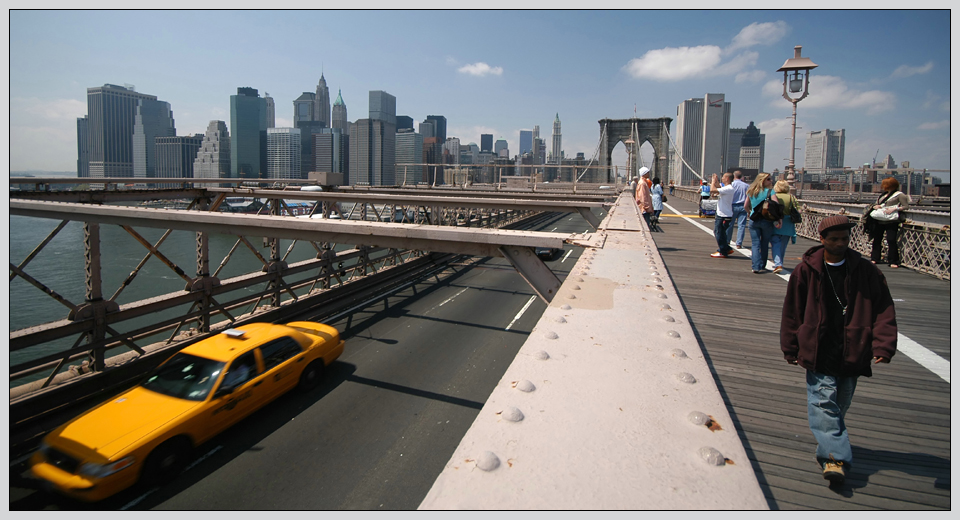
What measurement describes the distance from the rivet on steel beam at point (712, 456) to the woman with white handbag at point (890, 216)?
1022 cm

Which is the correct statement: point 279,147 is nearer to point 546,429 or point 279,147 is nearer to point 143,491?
point 143,491

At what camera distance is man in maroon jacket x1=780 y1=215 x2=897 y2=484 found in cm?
271

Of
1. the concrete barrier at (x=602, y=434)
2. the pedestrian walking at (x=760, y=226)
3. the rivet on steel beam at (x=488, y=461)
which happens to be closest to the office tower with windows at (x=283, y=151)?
the pedestrian walking at (x=760, y=226)

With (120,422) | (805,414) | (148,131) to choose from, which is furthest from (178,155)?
(805,414)

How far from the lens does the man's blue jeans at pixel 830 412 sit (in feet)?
8.72

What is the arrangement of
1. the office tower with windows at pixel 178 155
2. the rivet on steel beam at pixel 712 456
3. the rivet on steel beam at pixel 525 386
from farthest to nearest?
the office tower with windows at pixel 178 155, the rivet on steel beam at pixel 525 386, the rivet on steel beam at pixel 712 456

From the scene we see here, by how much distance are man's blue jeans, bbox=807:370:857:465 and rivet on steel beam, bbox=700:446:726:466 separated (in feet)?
6.20

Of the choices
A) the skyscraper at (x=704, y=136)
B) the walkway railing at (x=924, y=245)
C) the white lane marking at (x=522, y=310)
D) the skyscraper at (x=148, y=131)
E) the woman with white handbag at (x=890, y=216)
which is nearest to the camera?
the walkway railing at (x=924, y=245)

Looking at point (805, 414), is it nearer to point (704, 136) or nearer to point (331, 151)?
point (704, 136)

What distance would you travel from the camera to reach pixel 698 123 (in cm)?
12381

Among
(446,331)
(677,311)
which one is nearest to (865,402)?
(677,311)

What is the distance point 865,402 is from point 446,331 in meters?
12.9

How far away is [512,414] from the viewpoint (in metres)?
1.48

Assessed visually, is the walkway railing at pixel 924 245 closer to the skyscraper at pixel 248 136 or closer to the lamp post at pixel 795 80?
the lamp post at pixel 795 80
